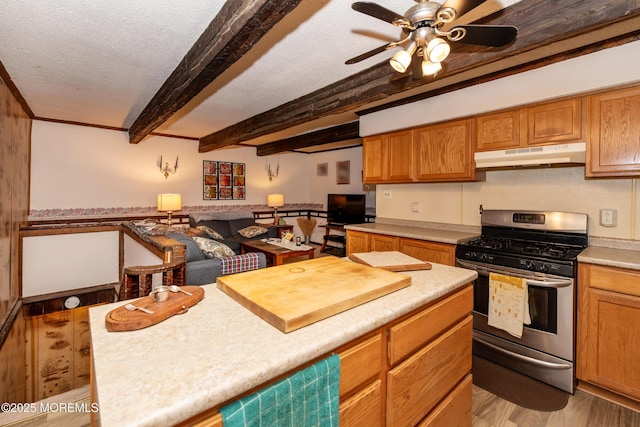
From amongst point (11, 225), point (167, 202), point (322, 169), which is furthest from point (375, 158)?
point (11, 225)

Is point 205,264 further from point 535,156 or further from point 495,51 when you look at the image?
point 535,156

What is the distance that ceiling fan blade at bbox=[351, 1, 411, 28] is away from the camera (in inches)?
50.1

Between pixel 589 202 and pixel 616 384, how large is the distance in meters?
1.29

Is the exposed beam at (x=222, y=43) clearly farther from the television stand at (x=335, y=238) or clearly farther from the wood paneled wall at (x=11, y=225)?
the television stand at (x=335, y=238)

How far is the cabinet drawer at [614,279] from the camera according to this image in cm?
179

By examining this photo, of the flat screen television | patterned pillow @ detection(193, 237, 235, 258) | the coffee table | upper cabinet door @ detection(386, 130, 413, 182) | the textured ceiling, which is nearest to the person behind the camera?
the textured ceiling

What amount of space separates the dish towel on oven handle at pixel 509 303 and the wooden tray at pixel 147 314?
82.7 inches

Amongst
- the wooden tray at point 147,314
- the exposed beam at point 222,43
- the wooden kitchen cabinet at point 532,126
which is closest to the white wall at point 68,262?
the exposed beam at point 222,43

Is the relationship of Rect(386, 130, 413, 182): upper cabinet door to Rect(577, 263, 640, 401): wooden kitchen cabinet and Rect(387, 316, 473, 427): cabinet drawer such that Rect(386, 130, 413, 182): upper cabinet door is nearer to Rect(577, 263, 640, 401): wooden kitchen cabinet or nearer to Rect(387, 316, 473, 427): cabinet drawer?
Rect(577, 263, 640, 401): wooden kitchen cabinet

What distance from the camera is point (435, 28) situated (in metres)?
1.44

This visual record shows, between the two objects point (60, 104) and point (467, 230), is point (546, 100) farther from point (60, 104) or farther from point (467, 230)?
point (60, 104)

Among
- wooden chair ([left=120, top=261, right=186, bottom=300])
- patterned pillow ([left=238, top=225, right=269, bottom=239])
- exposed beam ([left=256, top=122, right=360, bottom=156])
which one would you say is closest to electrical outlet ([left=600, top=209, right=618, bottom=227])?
exposed beam ([left=256, top=122, right=360, bottom=156])

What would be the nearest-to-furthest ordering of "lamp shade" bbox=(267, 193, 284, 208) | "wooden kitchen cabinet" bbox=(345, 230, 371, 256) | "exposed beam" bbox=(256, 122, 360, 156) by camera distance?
"wooden kitchen cabinet" bbox=(345, 230, 371, 256)
"exposed beam" bbox=(256, 122, 360, 156)
"lamp shade" bbox=(267, 193, 284, 208)

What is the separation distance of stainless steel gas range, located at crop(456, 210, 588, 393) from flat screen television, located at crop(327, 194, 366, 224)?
3.24 meters
